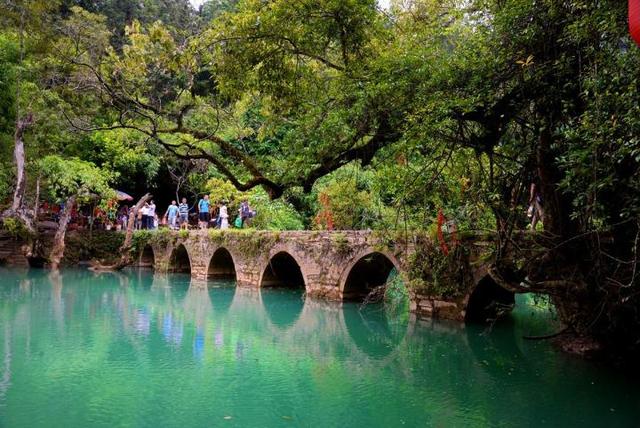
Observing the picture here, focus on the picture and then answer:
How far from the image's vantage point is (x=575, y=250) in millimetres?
7281

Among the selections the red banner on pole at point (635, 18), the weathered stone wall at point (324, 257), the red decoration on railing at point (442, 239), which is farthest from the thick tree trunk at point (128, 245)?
the red banner on pole at point (635, 18)

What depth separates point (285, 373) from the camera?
7.62 m

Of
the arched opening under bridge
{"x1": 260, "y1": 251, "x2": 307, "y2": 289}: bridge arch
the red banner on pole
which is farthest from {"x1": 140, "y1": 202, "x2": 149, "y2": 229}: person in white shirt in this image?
the red banner on pole

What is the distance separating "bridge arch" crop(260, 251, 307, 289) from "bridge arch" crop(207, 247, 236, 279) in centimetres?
269

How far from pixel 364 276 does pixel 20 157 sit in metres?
10.8

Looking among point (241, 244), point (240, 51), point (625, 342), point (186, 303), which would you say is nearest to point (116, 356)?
point (240, 51)

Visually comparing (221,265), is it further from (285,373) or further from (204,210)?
(285,373)

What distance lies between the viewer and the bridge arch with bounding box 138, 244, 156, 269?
938 inches

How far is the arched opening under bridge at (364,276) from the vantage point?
1323 cm

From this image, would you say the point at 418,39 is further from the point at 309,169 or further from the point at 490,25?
the point at 309,169

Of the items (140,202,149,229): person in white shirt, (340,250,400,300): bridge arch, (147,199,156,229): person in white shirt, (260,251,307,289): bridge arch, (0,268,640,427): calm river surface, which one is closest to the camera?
(0,268,640,427): calm river surface

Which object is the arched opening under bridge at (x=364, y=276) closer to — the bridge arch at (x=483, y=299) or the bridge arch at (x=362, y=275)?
the bridge arch at (x=362, y=275)

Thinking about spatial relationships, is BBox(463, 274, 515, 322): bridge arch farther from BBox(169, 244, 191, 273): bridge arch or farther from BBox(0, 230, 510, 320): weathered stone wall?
BBox(169, 244, 191, 273): bridge arch

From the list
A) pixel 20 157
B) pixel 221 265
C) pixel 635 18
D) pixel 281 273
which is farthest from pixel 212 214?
pixel 635 18
